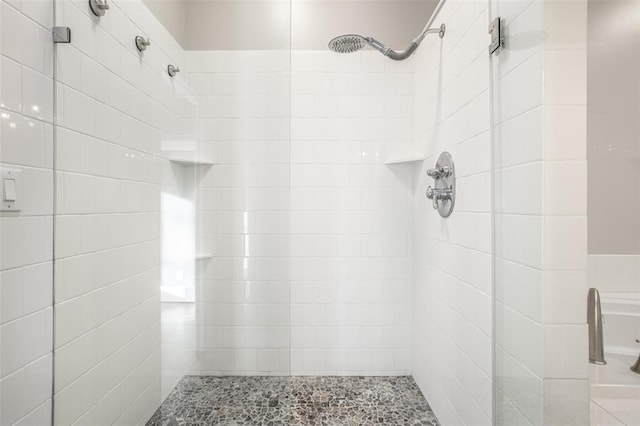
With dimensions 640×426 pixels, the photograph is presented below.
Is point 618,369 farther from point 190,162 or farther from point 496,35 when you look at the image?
point 190,162

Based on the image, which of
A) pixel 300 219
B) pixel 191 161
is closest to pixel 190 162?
pixel 191 161

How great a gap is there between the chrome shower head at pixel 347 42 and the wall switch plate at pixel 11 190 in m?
1.35

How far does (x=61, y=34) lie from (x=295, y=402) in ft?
6.05

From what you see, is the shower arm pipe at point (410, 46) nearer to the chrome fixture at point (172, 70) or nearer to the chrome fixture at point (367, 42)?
the chrome fixture at point (367, 42)

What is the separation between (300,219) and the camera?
194 cm

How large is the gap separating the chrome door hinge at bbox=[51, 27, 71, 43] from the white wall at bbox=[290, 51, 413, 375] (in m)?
1.17

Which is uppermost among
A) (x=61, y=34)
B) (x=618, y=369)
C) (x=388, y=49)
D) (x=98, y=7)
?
(x=388, y=49)

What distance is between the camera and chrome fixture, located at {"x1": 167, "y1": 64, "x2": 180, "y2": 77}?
3.81 ft

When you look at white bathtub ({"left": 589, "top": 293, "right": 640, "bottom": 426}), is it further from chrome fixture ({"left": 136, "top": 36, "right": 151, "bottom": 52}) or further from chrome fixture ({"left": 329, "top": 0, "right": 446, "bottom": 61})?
chrome fixture ({"left": 136, "top": 36, "right": 151, "bottom": 52})

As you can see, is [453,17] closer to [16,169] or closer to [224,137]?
[224,137]

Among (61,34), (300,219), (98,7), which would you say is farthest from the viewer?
(300,219)

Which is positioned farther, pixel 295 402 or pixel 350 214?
pixel 350 214

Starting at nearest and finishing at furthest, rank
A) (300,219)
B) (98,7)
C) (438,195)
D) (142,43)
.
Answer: (98,7) < (142,43) < (438,195) < (300,219)

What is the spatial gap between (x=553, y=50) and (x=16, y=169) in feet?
4.50
